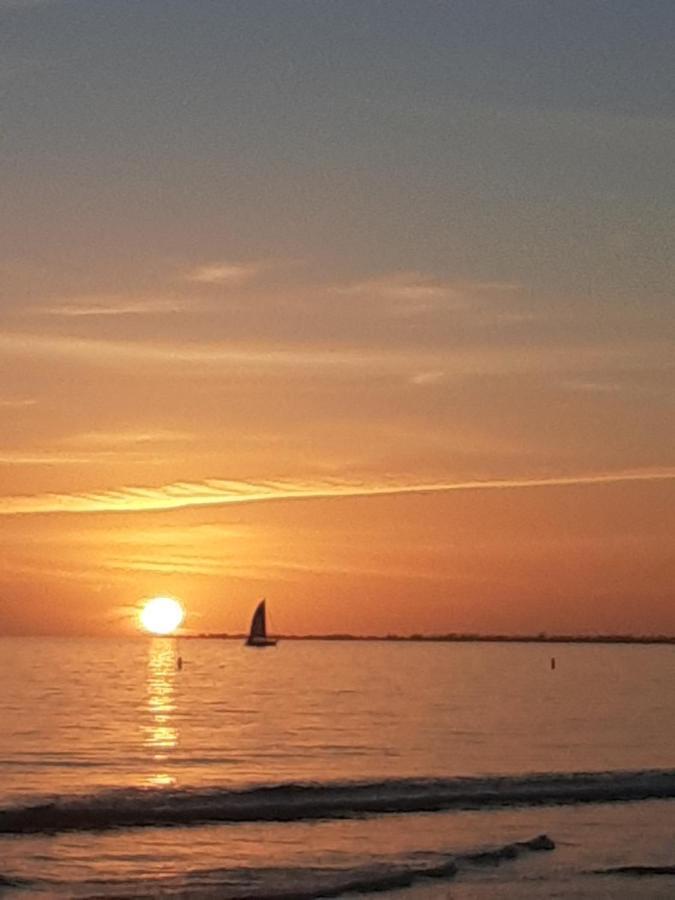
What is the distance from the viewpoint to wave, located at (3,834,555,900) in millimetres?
25484

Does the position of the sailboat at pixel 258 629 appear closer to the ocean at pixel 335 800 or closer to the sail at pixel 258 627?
the sail at pixel 258 627

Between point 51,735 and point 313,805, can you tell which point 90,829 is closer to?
point 313,805

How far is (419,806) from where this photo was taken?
131 ft

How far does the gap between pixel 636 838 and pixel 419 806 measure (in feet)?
25.3

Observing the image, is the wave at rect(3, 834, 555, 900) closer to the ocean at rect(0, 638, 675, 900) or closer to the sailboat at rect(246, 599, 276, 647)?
the ocean at rect(0, 638, 675, 900)

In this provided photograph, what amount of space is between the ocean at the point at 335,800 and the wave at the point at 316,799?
95mm

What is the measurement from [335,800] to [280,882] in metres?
14.0

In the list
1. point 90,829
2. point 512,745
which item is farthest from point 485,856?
point 512,745

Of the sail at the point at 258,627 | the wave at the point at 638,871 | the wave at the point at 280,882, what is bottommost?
the wave at the point at 638,871

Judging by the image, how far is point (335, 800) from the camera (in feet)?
133

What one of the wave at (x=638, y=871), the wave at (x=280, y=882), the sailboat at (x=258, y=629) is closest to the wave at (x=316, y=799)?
the wave at (x=280, y=882)

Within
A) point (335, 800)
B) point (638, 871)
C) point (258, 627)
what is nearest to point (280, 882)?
point (638, 871)

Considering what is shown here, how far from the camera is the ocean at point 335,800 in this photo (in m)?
27.4

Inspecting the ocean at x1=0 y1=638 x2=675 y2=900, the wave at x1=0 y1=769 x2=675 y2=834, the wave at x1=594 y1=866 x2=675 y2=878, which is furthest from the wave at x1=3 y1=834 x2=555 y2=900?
the wave at x1=0 y1=769 x2=675 y2=834
